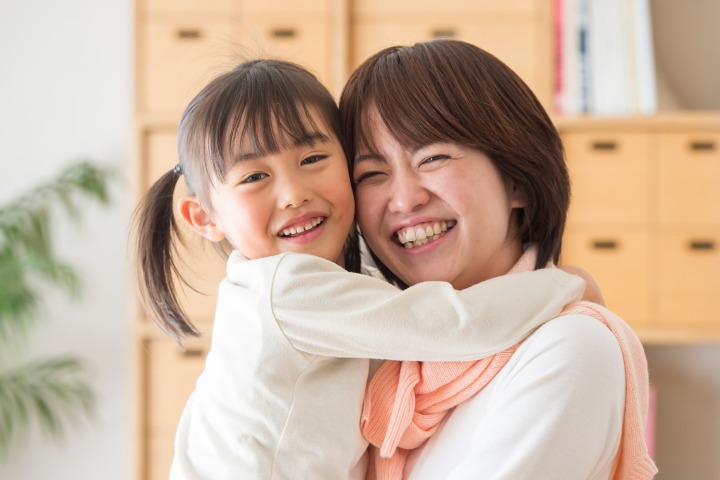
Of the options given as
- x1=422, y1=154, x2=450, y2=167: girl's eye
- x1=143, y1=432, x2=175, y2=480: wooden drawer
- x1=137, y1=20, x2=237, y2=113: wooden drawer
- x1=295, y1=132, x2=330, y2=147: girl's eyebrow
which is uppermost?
x1=137, y1=20, x2=237, y2=113: wooden drawer

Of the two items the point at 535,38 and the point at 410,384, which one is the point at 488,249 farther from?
the point at 535,38

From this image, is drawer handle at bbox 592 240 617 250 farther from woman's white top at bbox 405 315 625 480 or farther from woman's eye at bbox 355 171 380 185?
woman's white top at bbox 405 315 625 480

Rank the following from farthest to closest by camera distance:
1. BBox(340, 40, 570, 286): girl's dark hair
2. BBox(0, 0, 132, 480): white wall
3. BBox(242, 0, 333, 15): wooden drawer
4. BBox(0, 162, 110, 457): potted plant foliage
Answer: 1. BBox(0, 0, 132, 480): white wall
2. BBox(0, 162, 110, 457): potted plant foliage
3. BBox(242, 0, 333, 15): wooden drawer
4. BBox(340, 40, 570, 286): girl's dark hair

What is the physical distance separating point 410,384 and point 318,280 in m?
0.17

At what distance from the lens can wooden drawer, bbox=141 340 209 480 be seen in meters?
2.77

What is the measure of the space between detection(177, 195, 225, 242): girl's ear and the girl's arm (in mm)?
233

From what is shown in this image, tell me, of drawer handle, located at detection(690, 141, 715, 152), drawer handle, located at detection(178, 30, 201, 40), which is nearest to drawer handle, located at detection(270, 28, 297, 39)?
drawer handle, located at detection(178, 30, 201, 40)

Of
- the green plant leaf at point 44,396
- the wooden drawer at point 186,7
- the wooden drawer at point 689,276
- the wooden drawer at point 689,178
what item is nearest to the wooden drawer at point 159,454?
the green plant leaf at point 44,396

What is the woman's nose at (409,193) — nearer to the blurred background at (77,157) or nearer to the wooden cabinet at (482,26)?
the wooden cabinet at (482,26)

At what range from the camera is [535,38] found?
267cm

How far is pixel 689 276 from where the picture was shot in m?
2.66

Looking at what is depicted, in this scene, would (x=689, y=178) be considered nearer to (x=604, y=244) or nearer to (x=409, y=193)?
(x=604, y=244)

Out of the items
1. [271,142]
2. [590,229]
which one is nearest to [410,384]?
[271,142]

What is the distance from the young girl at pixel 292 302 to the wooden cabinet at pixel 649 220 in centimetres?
162
